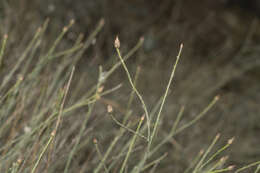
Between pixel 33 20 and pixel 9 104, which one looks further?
pixel 33 20

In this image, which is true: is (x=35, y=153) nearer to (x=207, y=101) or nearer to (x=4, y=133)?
(x=4, y=133)

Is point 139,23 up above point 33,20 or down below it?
below

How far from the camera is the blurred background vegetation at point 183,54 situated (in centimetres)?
192

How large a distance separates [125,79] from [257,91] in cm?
101

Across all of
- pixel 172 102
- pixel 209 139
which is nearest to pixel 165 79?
pixel 172 102

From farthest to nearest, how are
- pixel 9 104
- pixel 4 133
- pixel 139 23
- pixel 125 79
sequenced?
pixel 139 23, pixel 125 79, pixel 4 133, pixel 9 104

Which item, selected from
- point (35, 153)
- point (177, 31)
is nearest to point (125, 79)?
point (177, 31)

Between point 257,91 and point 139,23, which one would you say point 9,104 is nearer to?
point 139,23

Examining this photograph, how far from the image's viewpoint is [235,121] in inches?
90.6

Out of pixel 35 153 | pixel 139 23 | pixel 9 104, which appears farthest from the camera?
pixel 139 23

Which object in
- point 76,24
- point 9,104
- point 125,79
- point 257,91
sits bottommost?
point 257,91

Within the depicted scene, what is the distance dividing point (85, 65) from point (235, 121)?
97 centimetres

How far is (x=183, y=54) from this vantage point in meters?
2.55

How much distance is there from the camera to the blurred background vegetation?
192cm
